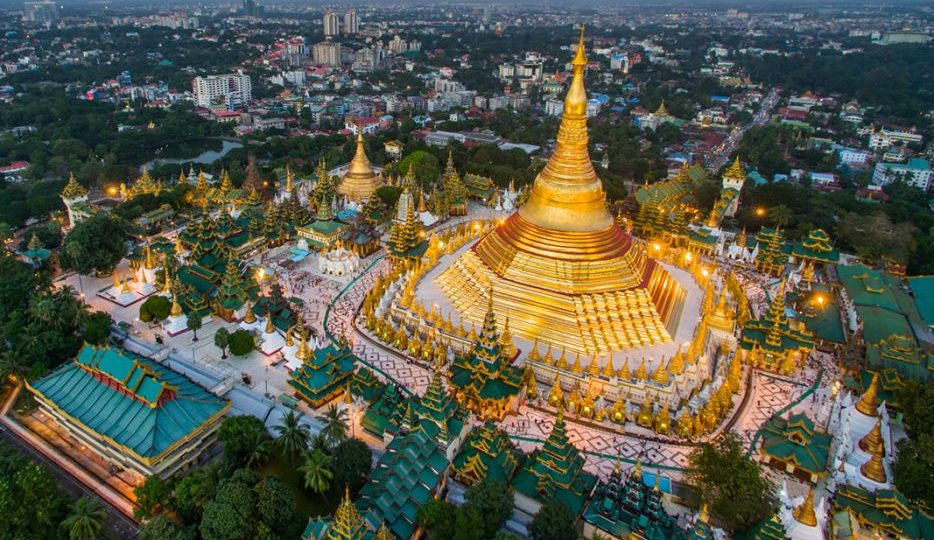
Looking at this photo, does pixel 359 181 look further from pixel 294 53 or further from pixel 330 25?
pixel 330 25

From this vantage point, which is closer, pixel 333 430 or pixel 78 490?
pixel 78 490

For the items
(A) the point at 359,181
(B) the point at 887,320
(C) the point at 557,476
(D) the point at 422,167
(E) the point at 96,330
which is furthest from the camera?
(D) the point at 422,167

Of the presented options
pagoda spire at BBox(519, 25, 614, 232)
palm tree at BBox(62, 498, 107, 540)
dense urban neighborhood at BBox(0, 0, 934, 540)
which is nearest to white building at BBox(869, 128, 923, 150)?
dense urban neighborhood at BBox(0, 0, 934, 540)

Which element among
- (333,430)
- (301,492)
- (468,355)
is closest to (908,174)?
(468,355)

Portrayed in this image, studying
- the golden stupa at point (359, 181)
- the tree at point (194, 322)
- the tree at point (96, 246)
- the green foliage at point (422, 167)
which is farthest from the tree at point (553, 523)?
the green foliage at point (422, 167)

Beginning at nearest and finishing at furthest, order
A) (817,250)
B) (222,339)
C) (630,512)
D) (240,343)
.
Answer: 1. (630,512)
2. (240,343)
3. (222,339)
4. (817,250)

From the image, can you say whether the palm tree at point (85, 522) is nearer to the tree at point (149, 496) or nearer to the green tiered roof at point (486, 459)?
the tree at point (149, 496)

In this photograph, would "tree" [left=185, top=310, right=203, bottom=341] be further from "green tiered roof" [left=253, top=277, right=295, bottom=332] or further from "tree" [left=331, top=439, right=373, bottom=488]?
"tree" [left=331, top=439, right=373, bottom=488]
